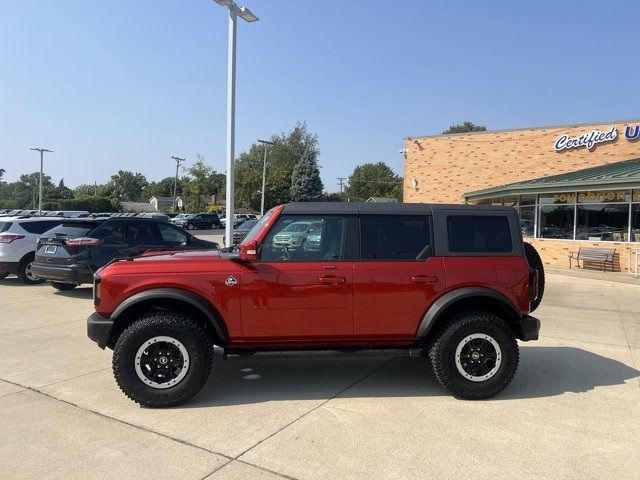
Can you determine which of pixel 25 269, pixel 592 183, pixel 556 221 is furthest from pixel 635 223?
pixel 25 269

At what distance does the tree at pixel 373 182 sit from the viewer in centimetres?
11175

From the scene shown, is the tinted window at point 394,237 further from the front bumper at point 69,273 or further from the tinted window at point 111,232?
the tinted window at point 111,232

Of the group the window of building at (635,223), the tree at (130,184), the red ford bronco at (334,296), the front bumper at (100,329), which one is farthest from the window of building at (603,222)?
the tree at (130,184)

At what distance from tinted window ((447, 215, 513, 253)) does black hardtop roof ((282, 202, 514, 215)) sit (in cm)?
10

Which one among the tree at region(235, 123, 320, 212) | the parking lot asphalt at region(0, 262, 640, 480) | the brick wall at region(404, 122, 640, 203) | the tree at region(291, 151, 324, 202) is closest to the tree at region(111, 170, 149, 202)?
the tree at region(235, 123, 320, 212)

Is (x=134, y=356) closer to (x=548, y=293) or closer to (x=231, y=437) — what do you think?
(x=231, y=437)

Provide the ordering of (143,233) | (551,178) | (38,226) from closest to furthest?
(143,233) < (38,226) < (551,178)

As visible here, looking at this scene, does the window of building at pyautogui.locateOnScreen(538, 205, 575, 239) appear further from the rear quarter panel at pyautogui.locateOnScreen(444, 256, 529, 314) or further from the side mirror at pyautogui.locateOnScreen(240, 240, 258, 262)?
the side mirror at pyautogui.locateOnScreen(240, 240, 258, 262)

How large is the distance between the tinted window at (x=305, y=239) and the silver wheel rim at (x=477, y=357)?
54.1 inches

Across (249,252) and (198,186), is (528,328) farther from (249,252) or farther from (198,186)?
(198,186)

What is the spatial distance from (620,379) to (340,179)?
106 metres

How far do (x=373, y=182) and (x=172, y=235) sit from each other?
103980mm

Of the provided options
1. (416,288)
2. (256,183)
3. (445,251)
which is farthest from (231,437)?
(256,183)

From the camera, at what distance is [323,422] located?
4.07 m
